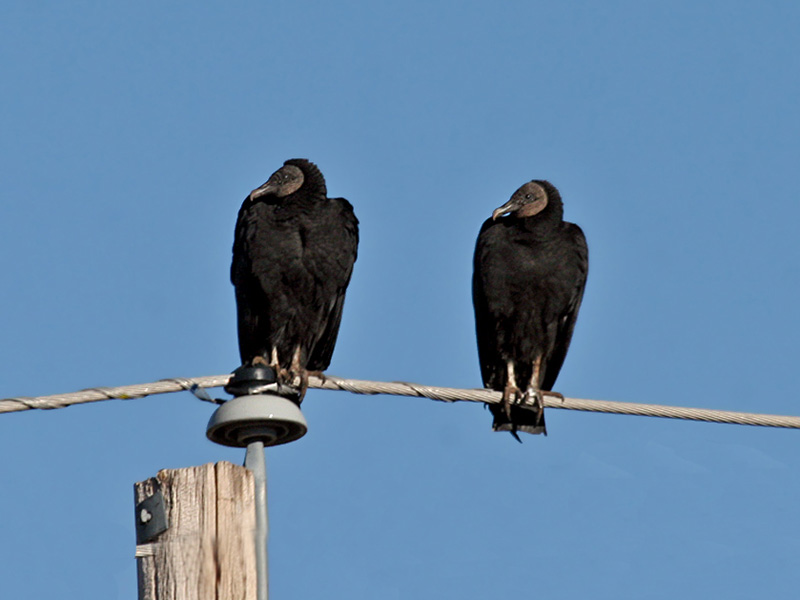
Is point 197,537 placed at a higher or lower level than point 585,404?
→ lower

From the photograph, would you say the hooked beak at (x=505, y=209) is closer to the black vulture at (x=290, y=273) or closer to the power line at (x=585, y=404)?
the black vulture at (x=290, y=273)

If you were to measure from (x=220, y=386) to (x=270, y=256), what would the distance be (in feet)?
7.38

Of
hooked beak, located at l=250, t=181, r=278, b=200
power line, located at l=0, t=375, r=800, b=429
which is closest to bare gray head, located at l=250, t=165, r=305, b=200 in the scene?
hooked beak, located at l=250, t=181, r=278, b=200

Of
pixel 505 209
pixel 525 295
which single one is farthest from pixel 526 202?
pixel 525 295

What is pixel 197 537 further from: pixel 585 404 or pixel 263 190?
pixel 263 190

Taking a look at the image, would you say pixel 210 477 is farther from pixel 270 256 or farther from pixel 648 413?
pixel 270 256

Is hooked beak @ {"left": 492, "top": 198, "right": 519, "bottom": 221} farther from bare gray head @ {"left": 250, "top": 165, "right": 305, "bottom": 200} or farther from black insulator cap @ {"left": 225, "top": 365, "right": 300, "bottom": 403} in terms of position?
black insulator cap @ {"left": 225, "top": 365, "right": 300, "bottom": 403}

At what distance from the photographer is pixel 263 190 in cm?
600

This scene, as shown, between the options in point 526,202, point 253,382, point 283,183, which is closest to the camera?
point 253,382

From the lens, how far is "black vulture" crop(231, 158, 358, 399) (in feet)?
18.7

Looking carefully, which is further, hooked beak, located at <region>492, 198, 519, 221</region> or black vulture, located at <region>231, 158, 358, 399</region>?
hooked beak, located at <region>492, 198, 519, 221</region>

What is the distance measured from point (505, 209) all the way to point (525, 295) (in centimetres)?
49

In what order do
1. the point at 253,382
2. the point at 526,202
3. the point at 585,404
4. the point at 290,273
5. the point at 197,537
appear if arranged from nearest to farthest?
1. the point at 197,537
2. the point at 253,382
3. the point at 585,404
4. the point at 290,273
5. the point at 526,202

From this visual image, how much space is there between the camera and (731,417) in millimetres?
3846
